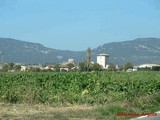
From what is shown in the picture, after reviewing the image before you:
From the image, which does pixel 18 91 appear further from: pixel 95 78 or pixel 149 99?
pixel 95 78

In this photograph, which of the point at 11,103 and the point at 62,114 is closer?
the point at 62,114

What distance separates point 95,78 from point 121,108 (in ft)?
41.1

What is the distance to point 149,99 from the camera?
1853 cm

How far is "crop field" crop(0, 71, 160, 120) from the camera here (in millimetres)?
14102

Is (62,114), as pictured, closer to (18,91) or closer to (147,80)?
(18,91)

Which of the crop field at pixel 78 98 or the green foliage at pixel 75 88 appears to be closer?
the crop field at pixel 78 98

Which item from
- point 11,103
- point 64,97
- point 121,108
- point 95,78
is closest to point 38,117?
point 121,108

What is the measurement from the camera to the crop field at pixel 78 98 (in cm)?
1410

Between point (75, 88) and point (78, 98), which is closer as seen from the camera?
point (78, 98)

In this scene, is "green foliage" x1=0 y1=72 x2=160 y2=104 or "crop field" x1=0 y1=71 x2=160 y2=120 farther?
"green foliage" x1=0 y1=72 x2=160 y2=104

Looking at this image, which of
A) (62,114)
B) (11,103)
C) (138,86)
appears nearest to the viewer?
(62,114)

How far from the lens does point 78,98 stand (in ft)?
66.0

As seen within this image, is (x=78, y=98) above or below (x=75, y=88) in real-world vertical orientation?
below

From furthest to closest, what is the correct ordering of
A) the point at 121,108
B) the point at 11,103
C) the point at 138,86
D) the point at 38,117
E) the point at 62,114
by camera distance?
the point at 138,86 → the point at 11,103 → the point at 121,108 → the point at 62,114 → the point at 38,117
